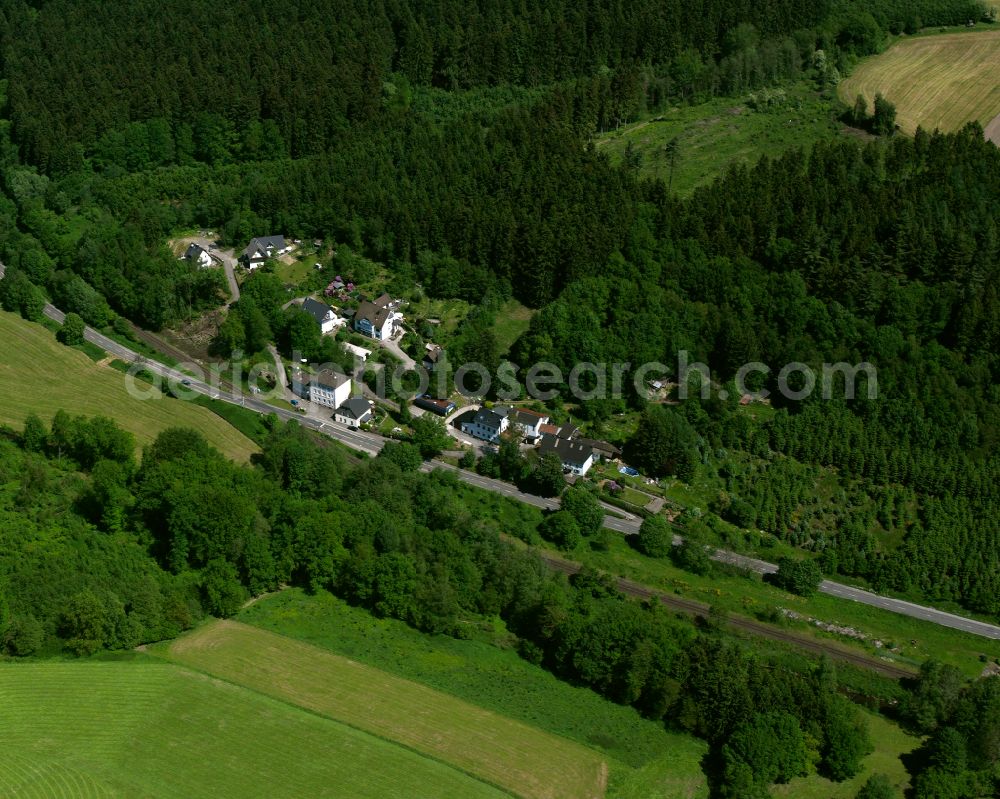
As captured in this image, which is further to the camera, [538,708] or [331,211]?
[331,211]

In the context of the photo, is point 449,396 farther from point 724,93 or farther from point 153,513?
point 724,93

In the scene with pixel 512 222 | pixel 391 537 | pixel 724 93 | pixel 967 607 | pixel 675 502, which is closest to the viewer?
pixel 391 537

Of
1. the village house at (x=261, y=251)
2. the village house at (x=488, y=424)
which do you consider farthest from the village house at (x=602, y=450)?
the village house at (x=261, y=251)

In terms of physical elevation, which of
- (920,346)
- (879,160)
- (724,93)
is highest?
(724,93)

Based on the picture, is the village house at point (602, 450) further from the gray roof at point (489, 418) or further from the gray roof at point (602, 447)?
the gray roof at point (489, 418)

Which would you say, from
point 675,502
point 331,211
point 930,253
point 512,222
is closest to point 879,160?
point 930,253

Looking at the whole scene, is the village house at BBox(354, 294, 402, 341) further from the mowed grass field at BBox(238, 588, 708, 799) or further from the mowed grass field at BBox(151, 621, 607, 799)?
the mowed grass field at BBox(151, 621, 607, 799)
